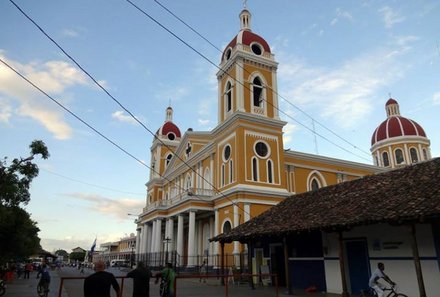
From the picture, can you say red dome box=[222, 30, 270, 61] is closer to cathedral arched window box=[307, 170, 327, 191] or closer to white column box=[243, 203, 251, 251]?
cathedral arched window box=[307, 170, 327, 191]

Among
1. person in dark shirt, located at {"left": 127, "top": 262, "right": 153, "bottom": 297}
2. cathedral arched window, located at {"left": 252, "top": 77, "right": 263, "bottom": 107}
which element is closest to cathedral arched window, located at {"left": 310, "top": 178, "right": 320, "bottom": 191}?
cathedral arched window, located at {"left": 252, "top": 77, "right": 263, "bottom": 107}

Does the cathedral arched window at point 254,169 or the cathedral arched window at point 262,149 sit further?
the cathedral arched window at point 262,149

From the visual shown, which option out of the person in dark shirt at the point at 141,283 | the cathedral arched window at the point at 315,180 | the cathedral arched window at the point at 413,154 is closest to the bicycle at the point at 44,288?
the person in dark shirt at the point at 141,283

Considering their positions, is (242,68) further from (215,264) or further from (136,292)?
(136,292)

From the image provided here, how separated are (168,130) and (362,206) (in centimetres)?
4055

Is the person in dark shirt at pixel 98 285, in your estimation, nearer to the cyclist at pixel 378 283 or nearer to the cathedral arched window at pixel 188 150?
the cyclist at pixel 378 283

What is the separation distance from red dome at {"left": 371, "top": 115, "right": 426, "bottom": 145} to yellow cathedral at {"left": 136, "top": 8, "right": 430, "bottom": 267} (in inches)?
600

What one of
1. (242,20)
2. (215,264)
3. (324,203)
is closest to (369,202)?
(324,203)

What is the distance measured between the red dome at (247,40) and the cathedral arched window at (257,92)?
3413mm

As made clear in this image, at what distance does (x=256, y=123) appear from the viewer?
29469 millimetres

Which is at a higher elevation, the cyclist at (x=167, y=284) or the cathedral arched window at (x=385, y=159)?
the cathedral arched window at (x=385, y=159)

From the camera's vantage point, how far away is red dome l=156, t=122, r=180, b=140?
5072 cm

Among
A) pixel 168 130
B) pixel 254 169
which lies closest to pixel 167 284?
pixel 254 169

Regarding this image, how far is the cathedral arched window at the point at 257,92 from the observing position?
31422 mm
